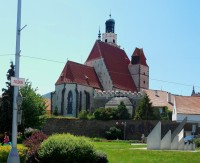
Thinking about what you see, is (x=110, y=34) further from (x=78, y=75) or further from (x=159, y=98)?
(x=159, y=98)

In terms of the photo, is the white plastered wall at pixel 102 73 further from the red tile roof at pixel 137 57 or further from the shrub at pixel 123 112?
the shrub at pixel 123 112

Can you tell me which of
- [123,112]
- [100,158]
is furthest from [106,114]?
[100,158]

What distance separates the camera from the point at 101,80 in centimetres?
8681

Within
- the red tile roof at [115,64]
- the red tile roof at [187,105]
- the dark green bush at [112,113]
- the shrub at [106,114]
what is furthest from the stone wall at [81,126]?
the red tile roof at [115,64]

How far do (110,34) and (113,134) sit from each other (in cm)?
4928

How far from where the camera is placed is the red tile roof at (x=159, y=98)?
7912 cm

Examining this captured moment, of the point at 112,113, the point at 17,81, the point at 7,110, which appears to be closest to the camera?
the point at 17,81

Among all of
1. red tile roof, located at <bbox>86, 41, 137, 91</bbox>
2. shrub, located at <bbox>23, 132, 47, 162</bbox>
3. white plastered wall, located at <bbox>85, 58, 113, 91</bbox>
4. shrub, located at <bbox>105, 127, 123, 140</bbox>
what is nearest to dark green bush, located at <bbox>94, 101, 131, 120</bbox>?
shrub, located at <bbox>105, 127, 123, 140</bbox>

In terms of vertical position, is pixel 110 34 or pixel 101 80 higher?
pixel 110 34

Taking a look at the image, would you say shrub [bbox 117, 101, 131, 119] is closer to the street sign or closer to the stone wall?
the stone wall

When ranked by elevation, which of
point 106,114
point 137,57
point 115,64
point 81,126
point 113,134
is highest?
point 137,57

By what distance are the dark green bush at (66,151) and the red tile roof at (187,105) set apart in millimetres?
52109

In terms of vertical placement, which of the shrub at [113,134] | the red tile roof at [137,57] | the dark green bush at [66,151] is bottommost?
the shrub at [113,134]

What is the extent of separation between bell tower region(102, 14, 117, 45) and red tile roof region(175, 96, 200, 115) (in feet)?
118
